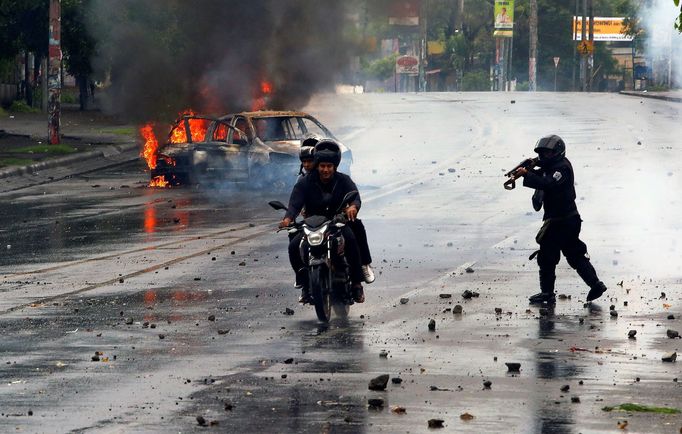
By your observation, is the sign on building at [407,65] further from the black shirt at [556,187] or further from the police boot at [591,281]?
the police boot at [591,281]

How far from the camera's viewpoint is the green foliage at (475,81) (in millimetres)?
120944

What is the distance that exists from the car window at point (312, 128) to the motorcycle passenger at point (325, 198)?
1367cm

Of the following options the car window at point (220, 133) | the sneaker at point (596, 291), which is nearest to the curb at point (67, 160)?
the car window at point (220, 133)

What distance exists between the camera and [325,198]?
13234 millimetres

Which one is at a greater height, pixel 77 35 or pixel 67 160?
pixel 77 35

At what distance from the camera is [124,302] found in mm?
14031

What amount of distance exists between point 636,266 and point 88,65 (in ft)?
103

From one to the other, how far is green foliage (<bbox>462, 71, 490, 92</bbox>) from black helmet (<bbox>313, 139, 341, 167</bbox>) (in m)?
109

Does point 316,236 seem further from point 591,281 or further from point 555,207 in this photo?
point 591,281

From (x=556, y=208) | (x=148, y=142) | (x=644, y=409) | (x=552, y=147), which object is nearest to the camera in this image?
(x=644, y=409)

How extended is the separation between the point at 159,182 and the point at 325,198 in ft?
52.2

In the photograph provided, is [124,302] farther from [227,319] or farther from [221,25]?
[221,25]

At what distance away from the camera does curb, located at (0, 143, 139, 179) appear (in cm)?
3111

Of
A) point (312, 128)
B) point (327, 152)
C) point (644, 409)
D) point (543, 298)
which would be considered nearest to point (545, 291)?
point (543, 298)
